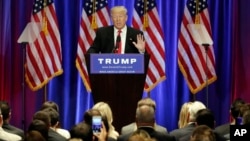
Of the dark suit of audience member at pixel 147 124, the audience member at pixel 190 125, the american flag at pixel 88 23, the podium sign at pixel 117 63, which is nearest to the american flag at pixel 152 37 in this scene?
the american flag at pixel 88 23

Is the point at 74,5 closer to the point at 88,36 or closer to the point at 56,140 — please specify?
the point at 88,36

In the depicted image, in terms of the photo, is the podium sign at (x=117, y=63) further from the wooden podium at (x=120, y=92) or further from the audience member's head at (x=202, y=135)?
the audience member's head at (x=202, y=135)

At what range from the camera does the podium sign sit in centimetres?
877

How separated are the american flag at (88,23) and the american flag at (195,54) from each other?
1450mm

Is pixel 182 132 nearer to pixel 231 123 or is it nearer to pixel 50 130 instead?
pixel 231 123

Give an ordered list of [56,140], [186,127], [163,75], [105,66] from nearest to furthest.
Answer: [56,140], [186,127], [105,66], [163,75]

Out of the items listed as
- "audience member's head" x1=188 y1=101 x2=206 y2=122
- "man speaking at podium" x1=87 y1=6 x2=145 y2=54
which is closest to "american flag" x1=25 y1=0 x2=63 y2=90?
"man speaking at podium" x1=87 y1=6 x2=145 y2=54

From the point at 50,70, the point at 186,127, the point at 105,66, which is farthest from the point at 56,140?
the point at 50,70

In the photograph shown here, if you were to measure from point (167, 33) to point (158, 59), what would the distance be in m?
0.76

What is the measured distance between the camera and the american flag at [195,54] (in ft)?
39.1

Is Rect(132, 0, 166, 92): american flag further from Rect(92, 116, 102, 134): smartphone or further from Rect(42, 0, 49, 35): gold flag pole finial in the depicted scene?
Rect(92, 116, 102, 134): smartphone

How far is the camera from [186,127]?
23.4ft

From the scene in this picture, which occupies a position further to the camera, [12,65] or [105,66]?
[12,65]

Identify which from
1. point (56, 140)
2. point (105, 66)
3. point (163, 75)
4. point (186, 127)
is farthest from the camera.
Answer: point (163, 75)
